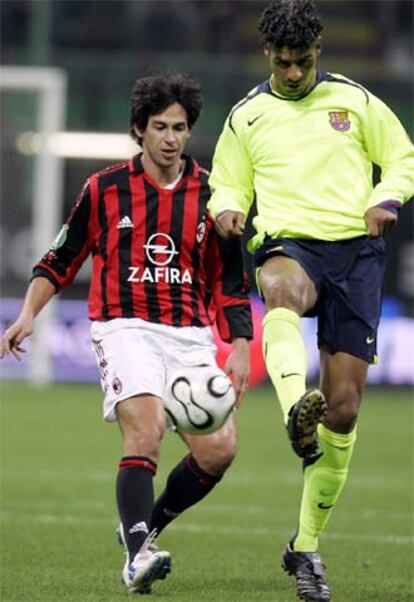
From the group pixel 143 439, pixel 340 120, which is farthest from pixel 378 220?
pixel 143 439

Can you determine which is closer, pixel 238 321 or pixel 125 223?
pixel 125 223

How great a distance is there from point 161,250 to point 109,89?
15.8 m

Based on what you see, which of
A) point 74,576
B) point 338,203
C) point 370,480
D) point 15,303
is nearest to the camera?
point 338,203

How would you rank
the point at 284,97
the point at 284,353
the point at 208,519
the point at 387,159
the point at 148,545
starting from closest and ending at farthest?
1. the point at 284,353
2. the point at 148,545
3. the point at 387,159
4. the point at 284,97
5. the point at 208,519

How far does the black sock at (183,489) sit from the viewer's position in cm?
757

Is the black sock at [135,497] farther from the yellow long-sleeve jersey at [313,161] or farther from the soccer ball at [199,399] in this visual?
the yellow long-sleeve jersey at [313,161]

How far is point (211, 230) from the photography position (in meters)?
7.49

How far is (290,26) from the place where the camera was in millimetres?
6965

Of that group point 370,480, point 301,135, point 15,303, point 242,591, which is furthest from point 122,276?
point 15,303

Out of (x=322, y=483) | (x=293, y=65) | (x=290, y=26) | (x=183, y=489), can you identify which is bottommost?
(x=183, y=489)

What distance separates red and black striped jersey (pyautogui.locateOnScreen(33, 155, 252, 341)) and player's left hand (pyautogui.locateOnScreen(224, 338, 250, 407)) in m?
0.05

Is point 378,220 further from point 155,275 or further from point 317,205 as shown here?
point 155,275

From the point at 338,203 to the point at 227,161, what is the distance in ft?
1.69

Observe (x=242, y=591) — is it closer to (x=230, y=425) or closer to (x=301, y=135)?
(x=230, y=425)
